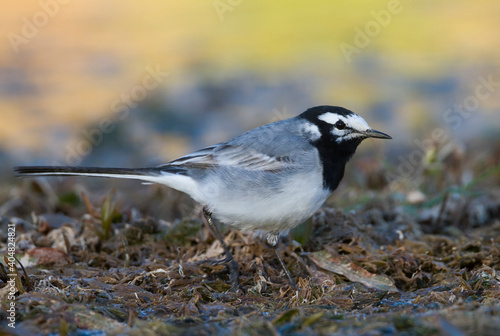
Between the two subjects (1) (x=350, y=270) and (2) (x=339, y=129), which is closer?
(1) (x=350, y=270)

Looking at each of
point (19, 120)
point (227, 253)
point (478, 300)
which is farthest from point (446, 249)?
point (19, 120)

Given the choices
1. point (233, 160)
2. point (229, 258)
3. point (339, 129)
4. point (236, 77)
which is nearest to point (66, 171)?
point (233, 160)

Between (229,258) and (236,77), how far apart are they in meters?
9.36

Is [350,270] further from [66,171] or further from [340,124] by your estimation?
[66,171]

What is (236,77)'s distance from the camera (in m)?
14.5

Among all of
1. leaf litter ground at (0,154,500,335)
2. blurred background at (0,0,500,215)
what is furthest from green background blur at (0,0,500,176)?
leaf litter ground at (0,154,500,335)

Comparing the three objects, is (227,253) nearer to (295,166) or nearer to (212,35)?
(295,166)

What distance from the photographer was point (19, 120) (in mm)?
12727

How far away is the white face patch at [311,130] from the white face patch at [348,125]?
0.12m

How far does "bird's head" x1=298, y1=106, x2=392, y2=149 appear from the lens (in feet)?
19.3

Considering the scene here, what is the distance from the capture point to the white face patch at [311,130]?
5.93m

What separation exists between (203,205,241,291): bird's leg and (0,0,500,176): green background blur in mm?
5031

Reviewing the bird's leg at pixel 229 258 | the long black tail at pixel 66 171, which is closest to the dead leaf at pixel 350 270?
the bird's leg at pixel 229 258

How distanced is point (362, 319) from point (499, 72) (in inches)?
462
